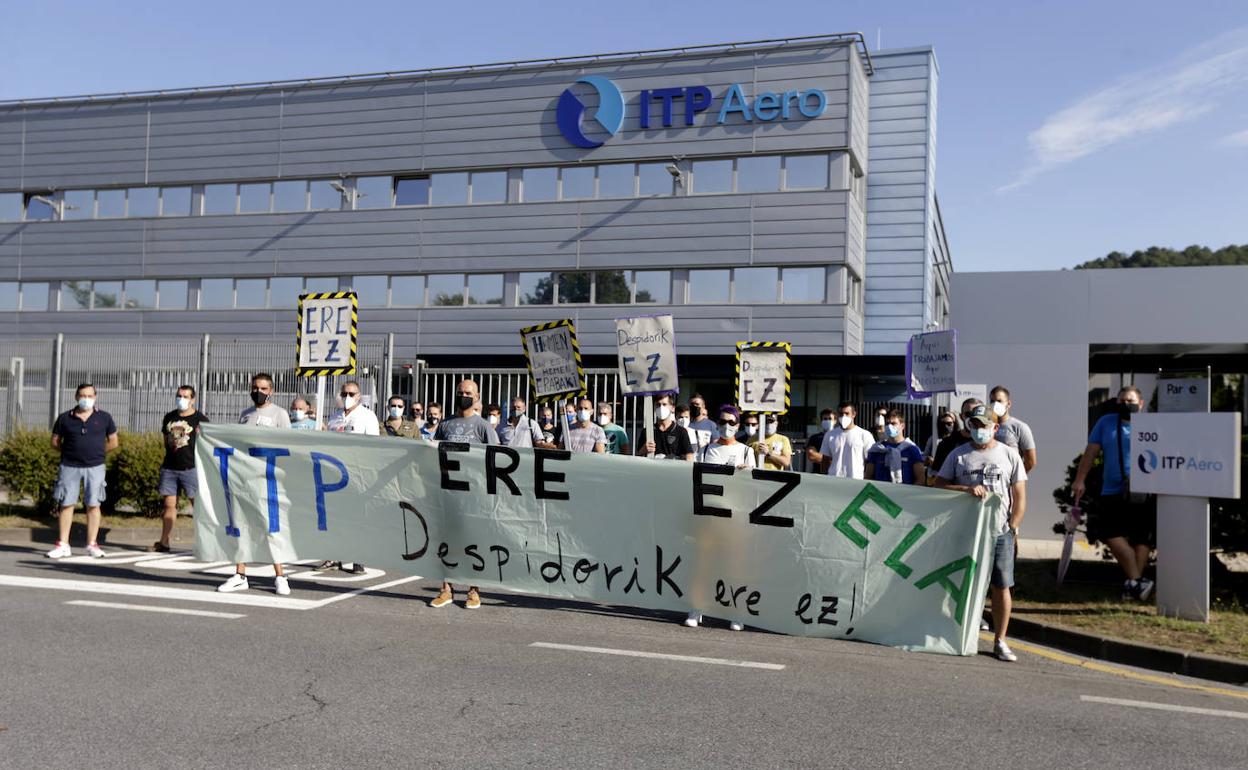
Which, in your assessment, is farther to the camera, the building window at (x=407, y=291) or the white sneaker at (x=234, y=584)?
the building window at (x=407, y=291)

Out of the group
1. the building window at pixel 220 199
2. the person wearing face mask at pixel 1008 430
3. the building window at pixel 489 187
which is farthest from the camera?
the building window at pixel 220 199

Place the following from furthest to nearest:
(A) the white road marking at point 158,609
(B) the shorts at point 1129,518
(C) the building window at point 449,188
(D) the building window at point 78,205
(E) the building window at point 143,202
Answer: (D) the building window at point 78,205
(E) the building window at point 143,202
(C) the building window at point 449,188
(B) the shorts at point 1129,518
(A) the white road marking at point 158,609

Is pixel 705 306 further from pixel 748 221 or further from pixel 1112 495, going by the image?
pixel 1112 495

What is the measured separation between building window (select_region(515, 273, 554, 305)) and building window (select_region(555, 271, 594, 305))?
264 millimetres

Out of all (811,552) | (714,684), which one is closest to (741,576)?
(811,552)

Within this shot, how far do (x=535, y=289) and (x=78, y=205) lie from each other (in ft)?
49.1

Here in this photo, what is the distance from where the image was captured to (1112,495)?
10273 mm

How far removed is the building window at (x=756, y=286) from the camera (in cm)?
2605

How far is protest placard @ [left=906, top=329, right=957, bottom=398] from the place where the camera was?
13469 millimetres

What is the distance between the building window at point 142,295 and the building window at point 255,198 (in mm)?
3615

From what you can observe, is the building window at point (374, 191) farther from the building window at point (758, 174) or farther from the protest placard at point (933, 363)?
the protest placard at point (933, 363)

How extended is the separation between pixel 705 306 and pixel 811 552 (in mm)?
18153

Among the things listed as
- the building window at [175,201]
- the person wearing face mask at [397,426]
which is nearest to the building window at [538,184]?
the building window at [175,201]

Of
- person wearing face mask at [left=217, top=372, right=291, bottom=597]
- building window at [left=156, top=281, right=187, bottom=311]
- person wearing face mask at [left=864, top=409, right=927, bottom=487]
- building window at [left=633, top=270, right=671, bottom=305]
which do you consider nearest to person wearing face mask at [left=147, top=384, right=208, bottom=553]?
person wearing face mask at [left=217, top=372, right=291, bottom=597]
